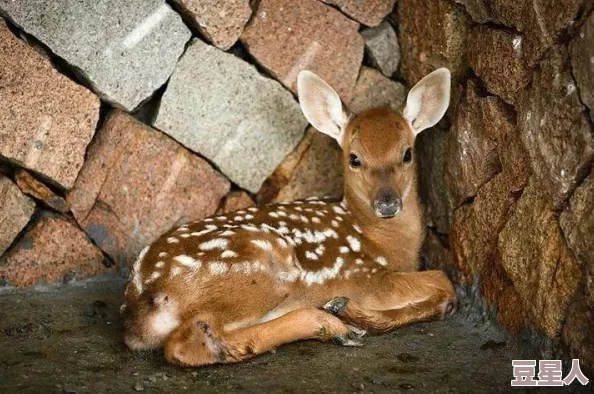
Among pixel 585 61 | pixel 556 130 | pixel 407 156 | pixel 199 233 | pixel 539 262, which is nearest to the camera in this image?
pixel 585 61

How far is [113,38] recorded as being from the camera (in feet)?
15.8

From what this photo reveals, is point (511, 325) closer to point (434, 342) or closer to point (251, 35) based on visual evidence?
point (434, 342)

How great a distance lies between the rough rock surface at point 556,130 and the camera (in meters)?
3.53

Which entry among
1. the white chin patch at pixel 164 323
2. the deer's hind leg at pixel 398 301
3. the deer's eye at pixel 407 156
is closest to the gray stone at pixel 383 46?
the deer's eye at pixel 407 156

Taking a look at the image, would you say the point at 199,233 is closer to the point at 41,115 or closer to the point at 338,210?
the point at 338,210

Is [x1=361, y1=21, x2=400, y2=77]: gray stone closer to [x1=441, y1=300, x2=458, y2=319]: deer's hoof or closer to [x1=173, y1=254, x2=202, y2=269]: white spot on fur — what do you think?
[x1=441, y1=300, x2=458, y2=319]: deer's hoof

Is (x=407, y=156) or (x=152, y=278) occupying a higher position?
(x=407, y=156)

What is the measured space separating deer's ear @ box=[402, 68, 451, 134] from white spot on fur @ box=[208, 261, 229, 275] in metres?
1.55

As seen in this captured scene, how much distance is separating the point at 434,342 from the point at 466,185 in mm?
903

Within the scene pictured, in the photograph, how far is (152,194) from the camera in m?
5.17

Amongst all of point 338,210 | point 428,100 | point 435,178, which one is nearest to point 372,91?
point 428,100

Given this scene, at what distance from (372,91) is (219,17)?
1.13 meters

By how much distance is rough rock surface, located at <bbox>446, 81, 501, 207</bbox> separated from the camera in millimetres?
4434

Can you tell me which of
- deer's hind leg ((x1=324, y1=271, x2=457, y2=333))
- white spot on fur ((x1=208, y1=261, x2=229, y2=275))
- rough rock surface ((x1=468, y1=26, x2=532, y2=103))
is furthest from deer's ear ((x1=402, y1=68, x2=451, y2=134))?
white spot on fur ((x1=208, y1=261, x2=229, y2=275))
